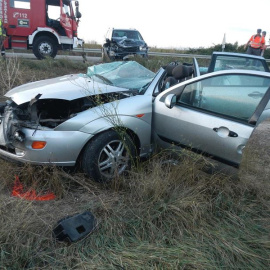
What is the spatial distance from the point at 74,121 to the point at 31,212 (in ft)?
3.29

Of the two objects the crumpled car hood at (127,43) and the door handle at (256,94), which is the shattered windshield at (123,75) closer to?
the door handle at (256,94)

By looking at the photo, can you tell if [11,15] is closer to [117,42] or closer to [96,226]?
[117,42]

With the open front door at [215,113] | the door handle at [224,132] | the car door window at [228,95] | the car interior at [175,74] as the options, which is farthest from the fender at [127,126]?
the door handle at [224,132]

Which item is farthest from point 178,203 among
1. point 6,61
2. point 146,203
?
point 6,61

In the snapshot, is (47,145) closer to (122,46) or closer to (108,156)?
(108,156)

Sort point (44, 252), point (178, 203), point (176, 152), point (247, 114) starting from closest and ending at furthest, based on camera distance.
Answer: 1. point (44, 252)
2. point (178, 203)
3. point (247, 114)
4. point (176, 152)

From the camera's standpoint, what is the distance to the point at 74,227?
8.50 feet

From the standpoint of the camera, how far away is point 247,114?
128 inches

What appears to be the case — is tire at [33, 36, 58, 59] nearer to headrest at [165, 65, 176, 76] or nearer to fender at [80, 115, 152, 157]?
headrest at [165, 65, 176, 76]

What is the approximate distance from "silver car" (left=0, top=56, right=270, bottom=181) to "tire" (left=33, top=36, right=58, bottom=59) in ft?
30.0

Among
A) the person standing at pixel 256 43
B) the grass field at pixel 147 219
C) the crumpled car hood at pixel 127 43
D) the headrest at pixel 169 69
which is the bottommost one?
the grass field at pixel 147 219

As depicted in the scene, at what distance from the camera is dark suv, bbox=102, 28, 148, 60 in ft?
43.3

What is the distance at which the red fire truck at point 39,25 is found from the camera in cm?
1182

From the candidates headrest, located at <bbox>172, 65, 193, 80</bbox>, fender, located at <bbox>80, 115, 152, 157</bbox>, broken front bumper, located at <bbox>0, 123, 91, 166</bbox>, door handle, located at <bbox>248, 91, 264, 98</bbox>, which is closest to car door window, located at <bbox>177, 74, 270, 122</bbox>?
door handle, located at <bbox>248, 91, 264, 98</bbox>
